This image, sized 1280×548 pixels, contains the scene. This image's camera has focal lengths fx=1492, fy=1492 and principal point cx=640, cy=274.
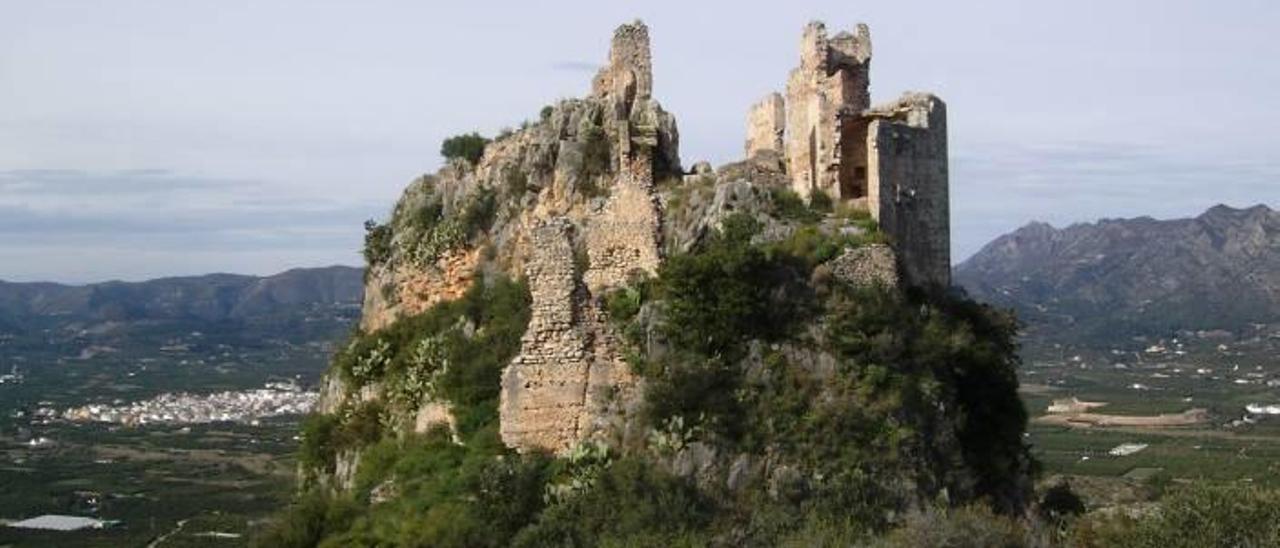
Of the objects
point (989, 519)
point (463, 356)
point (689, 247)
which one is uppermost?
point (689, 247)

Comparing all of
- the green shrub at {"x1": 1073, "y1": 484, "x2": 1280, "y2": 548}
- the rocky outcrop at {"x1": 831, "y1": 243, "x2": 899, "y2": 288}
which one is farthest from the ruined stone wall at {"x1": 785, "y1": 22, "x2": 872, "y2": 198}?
the green shrub at {"x1": 1073, "y1": 484, "x2": 1280, "y2": 548}

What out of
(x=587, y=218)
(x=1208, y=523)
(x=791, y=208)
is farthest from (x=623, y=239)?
(x=1208, y=523)

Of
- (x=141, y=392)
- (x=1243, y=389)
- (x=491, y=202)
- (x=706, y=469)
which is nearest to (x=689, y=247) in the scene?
(x=706, y=469)

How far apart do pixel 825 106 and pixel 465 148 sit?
311 inches

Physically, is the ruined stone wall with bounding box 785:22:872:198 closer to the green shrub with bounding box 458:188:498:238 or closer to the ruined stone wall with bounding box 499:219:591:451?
the ruined stone wall with bounding box 499:219:591:451

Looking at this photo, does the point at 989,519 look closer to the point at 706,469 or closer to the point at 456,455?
the point at 706,469

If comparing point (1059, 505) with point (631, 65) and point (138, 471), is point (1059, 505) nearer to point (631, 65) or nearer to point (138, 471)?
point (631, 65)

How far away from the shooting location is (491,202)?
1118 inches

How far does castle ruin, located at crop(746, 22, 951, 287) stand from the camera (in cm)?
2586

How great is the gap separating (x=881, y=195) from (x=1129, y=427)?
9148cm

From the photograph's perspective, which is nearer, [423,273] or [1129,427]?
[423,273]

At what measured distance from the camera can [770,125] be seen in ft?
92.6

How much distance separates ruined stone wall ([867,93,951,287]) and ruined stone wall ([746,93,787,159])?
1.75m

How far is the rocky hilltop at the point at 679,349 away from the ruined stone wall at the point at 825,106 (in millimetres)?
58
